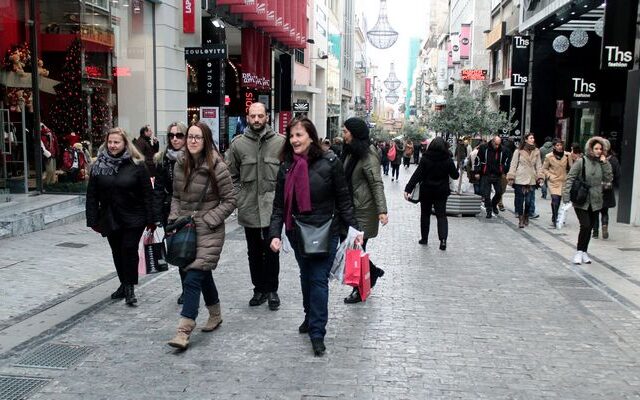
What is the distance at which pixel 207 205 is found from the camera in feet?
17.8

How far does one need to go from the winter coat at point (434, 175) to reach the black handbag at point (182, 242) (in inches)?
228

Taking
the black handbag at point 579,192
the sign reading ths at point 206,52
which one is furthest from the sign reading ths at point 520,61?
the black handbag at point 579,192

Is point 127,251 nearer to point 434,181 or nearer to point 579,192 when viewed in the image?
point 434,181

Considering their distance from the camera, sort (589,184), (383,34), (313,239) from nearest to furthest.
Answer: (313,239)
(589,184)
(383,34)

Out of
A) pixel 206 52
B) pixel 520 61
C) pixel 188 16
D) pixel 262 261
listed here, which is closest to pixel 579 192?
pixel 262 261

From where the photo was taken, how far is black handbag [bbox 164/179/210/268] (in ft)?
17.1

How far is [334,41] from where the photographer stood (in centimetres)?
5875

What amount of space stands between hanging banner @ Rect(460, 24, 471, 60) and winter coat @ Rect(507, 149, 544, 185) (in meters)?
32.1

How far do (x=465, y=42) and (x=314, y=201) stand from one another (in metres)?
41.9

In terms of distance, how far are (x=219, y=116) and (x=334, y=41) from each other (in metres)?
40.8

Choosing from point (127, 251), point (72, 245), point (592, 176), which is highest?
point (592, 176)

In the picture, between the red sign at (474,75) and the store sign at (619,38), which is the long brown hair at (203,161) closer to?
the store sign at (619,38)

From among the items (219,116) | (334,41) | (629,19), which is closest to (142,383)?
(629,19)

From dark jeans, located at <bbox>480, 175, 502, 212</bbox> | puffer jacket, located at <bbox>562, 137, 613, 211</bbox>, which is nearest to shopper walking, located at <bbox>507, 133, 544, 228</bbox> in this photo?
dark jeans, located at <bbox>480, 175, 502, 212</bbox>
